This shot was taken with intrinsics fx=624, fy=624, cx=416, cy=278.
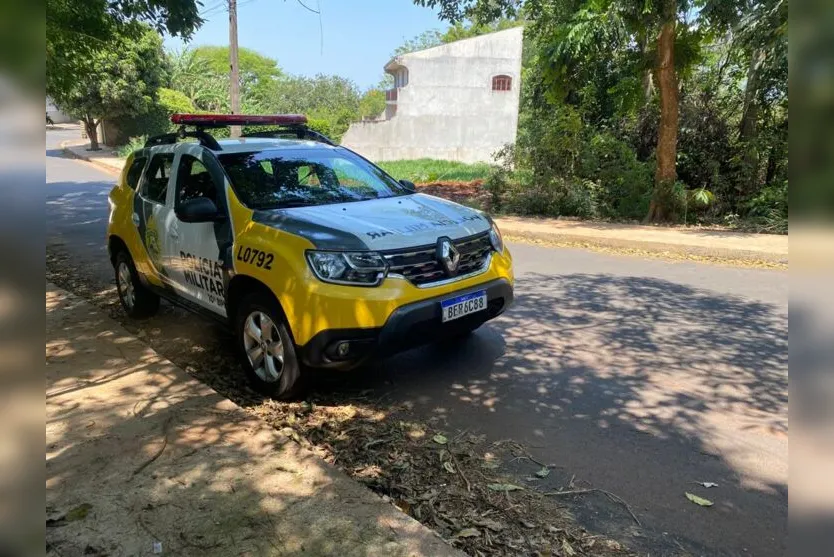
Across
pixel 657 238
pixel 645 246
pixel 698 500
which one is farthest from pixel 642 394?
pixel 657 238

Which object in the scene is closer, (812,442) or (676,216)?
(812,442)

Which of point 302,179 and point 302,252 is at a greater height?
point 302,179

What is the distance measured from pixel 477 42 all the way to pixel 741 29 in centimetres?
2238

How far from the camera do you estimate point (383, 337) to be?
155 inches

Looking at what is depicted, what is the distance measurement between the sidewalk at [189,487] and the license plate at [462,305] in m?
1.33

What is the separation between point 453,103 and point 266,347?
2954cm

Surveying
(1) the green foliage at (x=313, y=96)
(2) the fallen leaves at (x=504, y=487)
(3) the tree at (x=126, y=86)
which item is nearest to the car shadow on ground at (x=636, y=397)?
(2) the fallen leaves at (x=504, y=487)

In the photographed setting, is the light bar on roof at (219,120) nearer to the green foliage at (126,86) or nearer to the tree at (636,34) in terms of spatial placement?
the tree at (636,34)

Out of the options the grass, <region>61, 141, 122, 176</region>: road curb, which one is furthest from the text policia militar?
<region>61, 141, 122, 176</region>: road curb

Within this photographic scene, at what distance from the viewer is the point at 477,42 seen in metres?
31.8

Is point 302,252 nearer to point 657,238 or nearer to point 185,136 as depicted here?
point 185,136

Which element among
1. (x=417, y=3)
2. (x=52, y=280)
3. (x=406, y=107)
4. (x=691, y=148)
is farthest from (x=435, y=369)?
(x=406, y=107)

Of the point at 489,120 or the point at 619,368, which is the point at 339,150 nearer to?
the point at 619,368

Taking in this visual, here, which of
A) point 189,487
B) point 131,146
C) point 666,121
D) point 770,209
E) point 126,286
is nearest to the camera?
point 189,487
